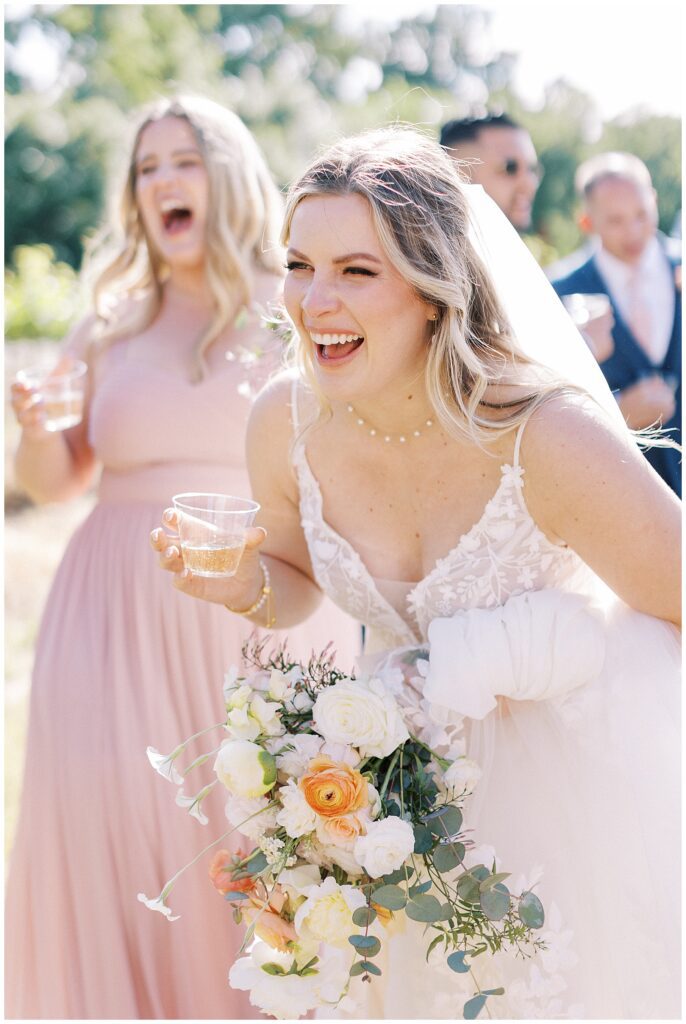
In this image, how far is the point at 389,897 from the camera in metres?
2.03

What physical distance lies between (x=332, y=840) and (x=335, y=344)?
3.33 ft

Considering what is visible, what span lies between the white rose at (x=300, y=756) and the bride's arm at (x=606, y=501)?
2.35 ft

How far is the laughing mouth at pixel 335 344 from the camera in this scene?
241cm

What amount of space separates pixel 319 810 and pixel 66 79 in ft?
92.0

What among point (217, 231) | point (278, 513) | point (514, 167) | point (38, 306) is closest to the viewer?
point (278, 513)

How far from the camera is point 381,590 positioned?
272cm

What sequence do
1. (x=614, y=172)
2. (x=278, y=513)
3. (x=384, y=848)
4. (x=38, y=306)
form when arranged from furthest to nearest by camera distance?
(x=38, y=306) → (x=614, y=172) → (x=278, y=513) → (x=384, y=848)

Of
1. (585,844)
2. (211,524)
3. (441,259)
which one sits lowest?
(585,844)

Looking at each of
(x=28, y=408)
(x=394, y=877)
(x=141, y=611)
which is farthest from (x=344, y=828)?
(x=28, y=408)

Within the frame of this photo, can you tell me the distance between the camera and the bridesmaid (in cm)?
344

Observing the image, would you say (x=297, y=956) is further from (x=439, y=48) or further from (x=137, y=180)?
(x=439, y=48)

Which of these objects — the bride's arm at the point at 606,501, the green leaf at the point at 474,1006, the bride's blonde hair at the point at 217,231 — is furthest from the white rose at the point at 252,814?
the bride's blonde hair at the point at 217,231

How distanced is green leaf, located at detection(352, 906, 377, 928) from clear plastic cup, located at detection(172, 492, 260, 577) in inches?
30.9

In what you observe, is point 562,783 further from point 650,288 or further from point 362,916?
point 650,288
